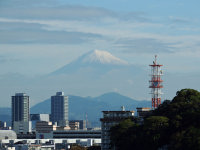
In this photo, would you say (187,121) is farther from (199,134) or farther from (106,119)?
(106,119)

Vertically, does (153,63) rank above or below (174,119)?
above

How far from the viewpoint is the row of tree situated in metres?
131

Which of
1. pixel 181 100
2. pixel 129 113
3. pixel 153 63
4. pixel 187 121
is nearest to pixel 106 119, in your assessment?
pixel 129 113

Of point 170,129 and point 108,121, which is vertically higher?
point 108,121

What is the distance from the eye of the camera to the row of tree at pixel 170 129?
131 metres

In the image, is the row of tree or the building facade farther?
the building facade

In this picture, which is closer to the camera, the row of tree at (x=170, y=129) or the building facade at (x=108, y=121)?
the row of tree at (x=170, y=129)

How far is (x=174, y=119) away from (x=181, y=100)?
477 inches

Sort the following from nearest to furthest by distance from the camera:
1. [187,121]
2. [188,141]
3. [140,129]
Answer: [188,141], [187,121], [140,129]

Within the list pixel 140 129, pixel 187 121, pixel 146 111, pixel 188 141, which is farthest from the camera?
pixel 146 111

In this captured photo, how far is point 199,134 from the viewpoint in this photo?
129 m

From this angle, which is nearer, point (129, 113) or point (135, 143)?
point (135, 143)

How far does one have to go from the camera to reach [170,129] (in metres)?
144

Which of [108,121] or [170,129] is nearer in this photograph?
[170,129]
